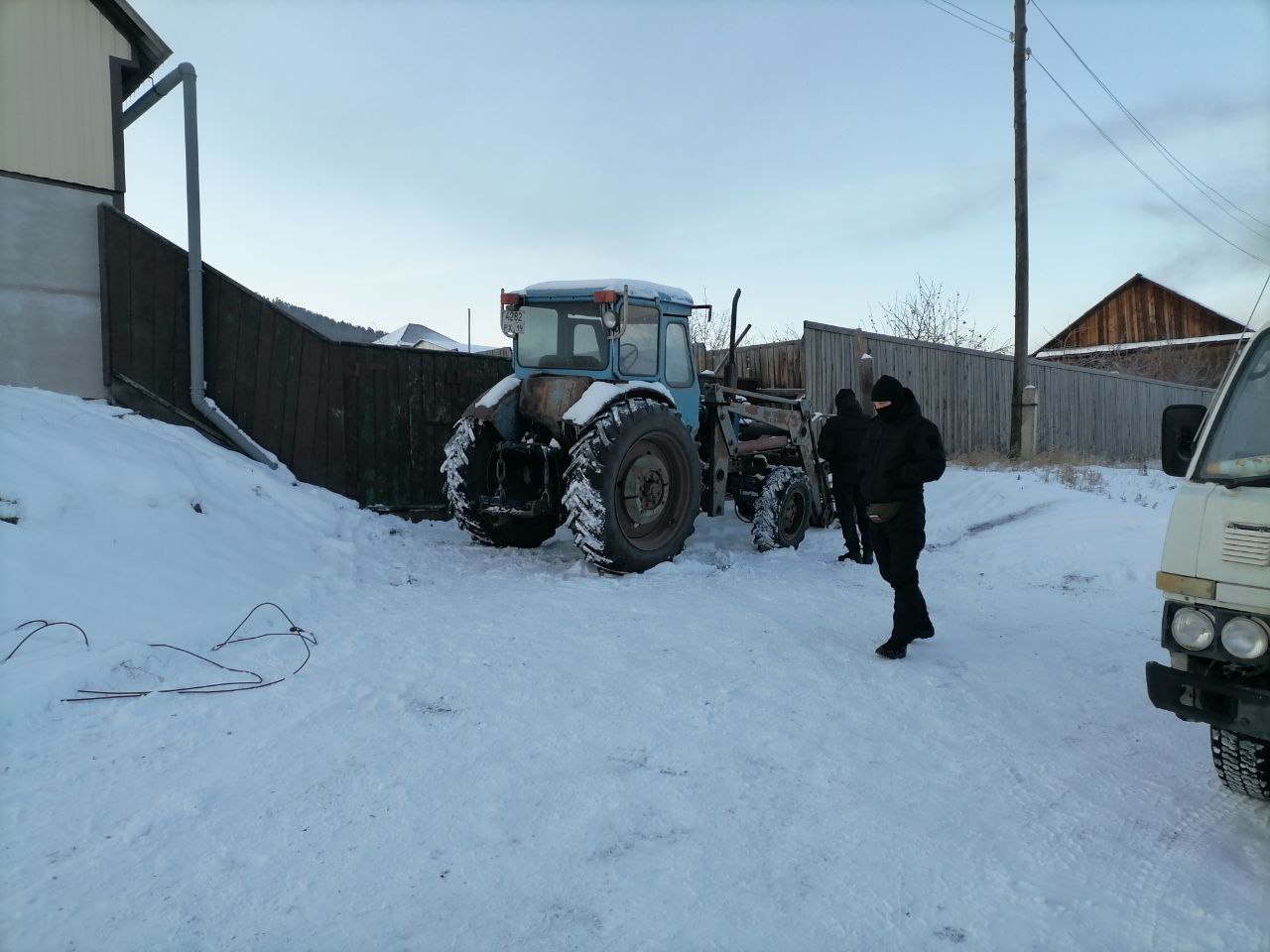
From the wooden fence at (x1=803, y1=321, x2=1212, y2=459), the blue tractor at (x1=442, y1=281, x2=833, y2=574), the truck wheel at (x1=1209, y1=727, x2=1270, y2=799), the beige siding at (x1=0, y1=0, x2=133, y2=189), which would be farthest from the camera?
the wooden fence at (x1=803, y1=321, x2=1212, y2=459)

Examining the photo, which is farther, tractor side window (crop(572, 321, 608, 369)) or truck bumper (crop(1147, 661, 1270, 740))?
tractor side window (crop(572, 321, 608, 369))

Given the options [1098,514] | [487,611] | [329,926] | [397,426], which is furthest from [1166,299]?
[329,926]

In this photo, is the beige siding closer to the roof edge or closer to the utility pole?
Answer: the roof edge

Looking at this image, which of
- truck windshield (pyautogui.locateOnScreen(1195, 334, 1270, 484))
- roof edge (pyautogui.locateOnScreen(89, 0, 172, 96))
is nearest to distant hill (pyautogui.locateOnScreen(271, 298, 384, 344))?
roof edge (pyautogui.locateOnScreen(89, 0, 172, 96))

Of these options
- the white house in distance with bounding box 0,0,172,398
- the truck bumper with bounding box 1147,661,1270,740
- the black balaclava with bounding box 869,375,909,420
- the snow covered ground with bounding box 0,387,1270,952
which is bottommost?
the snow covered ground with bounding box 0,387,1270,952

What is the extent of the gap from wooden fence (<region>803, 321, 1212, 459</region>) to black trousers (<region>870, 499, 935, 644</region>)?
7.37 metres

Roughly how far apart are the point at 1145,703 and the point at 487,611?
3.80 m

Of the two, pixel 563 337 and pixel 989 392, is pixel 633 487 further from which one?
pixel 989 392

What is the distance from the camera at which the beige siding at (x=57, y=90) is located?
27.8ft

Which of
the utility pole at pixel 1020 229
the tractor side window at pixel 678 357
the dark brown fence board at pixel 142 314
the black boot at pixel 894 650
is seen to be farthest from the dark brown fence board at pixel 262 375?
the utility pole at pixel 1020 229

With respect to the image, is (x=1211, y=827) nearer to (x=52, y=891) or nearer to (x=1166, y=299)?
(x=52, y=891)

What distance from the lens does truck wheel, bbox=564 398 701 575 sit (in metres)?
6.81

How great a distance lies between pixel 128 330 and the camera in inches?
327

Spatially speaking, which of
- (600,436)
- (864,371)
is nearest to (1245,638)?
(600,436)
